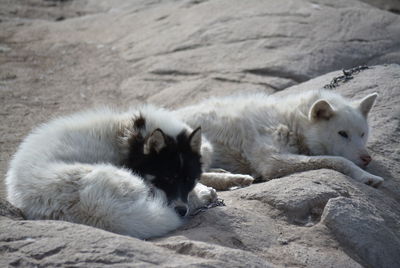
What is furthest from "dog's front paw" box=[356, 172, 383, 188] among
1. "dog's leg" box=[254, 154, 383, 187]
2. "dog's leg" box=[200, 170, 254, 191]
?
"dog's leg" box=[200, 170, 254, 191]

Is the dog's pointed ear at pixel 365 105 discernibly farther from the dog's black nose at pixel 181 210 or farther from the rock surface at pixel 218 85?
the dog's black nose at pixel 181 210

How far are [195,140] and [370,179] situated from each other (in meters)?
2.00

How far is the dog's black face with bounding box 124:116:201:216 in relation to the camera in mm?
5328

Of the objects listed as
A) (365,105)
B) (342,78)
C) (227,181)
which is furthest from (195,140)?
(342,78)

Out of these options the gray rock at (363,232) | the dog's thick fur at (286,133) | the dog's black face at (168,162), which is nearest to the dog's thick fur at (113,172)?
the dog's black face at (168,162)

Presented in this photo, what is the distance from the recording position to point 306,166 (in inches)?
253

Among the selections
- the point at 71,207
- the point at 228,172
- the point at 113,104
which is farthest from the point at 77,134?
the point at 113,104

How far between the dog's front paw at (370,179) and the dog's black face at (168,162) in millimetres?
1859

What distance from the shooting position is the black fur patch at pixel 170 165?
5.34 meters

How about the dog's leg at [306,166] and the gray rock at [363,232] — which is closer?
the gray rock at [363,232]

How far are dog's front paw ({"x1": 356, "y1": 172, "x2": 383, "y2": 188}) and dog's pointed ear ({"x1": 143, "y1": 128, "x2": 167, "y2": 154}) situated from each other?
2.26 meters

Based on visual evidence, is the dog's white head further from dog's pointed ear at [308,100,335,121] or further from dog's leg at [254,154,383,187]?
dog's leg at [254,154,383,187]

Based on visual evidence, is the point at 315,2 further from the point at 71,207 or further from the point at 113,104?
the point at 71,207

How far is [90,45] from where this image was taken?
1312 cm
